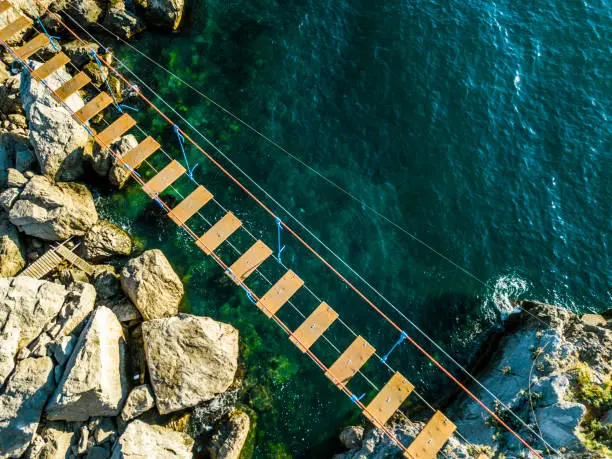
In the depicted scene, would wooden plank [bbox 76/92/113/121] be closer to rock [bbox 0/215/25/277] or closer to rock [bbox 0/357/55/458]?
rock [bbox 0/215/25/277]

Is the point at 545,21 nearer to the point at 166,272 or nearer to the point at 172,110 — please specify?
the point at 172,110

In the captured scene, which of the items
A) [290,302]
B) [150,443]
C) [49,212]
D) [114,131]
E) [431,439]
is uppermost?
[114,131]

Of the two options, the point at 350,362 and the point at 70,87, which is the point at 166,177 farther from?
the point at 350,362

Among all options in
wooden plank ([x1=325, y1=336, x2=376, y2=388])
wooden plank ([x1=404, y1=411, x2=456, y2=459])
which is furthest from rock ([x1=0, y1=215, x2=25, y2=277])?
wooden plank ([x1=404, y1=411, x2=456, y2=459])

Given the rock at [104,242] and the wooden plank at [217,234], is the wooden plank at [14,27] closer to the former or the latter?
the rock at [104,242]

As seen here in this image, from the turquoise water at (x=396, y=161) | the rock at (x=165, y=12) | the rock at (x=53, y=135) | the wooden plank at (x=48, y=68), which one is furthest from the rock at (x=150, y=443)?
the rock at (x=165, y=12)

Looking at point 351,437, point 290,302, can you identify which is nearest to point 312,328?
point 290,302
